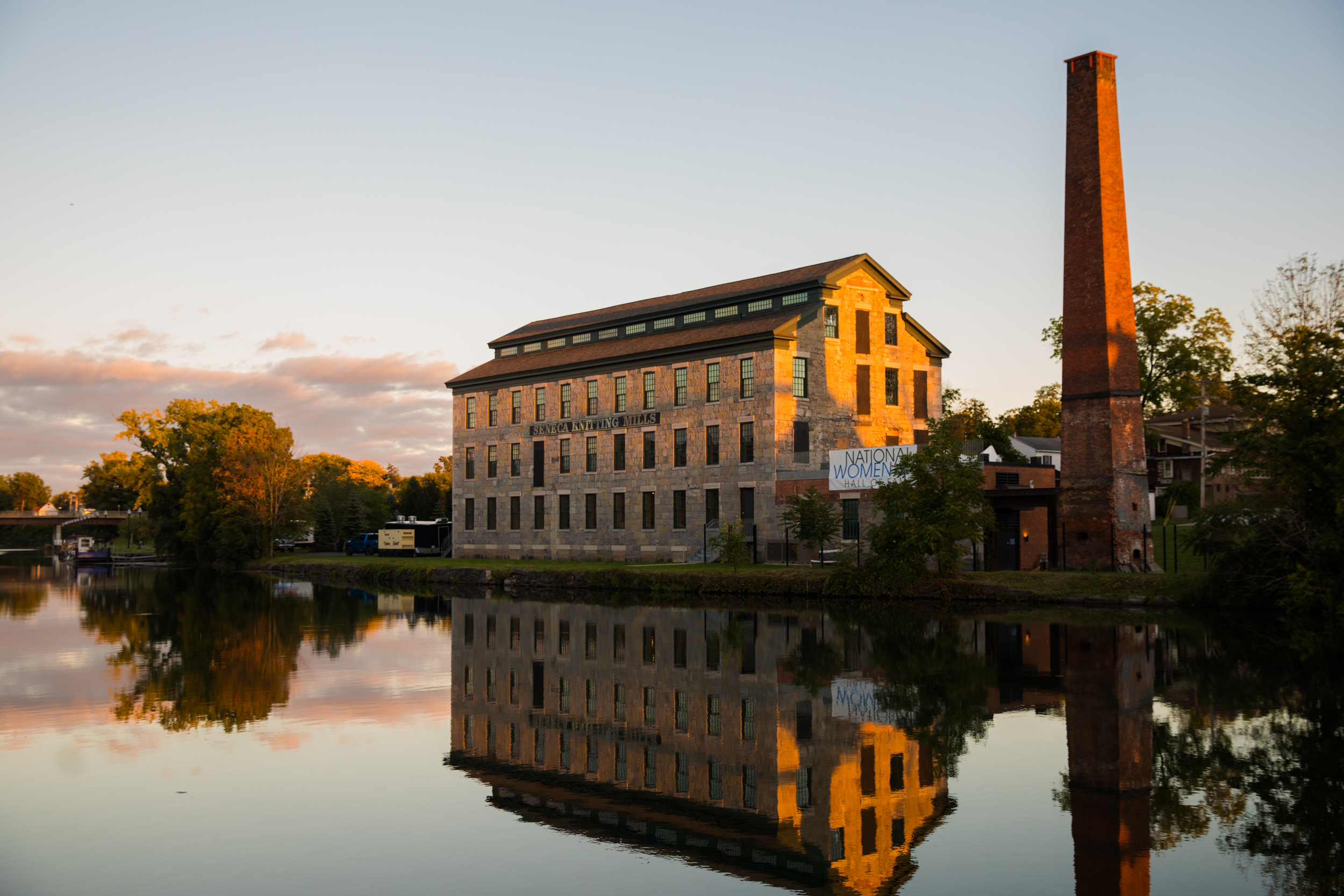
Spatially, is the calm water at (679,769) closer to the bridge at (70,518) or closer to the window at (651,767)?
the window at (651,767)

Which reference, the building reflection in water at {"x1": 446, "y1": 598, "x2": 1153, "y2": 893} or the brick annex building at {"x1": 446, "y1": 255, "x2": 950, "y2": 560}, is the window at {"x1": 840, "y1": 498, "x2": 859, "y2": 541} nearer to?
the brick annex building at {"x1": 446, "y1": 255, "x2": 950, "y2": 560}

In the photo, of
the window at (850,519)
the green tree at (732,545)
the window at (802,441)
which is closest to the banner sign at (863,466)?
the window at (850,519)

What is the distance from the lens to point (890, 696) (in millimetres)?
15805

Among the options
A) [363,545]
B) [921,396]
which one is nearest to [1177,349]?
[921,396]

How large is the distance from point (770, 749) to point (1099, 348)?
27923 mm

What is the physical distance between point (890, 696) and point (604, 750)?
16.7ft

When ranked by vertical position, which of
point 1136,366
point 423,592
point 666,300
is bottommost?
point 423,592

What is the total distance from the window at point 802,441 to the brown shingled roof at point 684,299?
6456 millimetres

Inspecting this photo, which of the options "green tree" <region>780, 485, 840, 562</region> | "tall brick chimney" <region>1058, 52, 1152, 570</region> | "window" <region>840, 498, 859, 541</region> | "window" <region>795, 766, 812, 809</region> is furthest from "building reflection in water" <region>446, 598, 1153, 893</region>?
"window" <region>840, 498, 859, 541</region>

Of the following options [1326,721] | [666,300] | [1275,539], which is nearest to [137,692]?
[1326,721]

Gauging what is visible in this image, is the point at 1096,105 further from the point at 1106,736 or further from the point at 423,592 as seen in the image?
the point at 423,592

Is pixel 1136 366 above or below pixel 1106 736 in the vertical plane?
above

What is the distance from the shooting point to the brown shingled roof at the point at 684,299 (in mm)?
50875

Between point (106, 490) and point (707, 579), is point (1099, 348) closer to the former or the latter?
point (707, 579)
